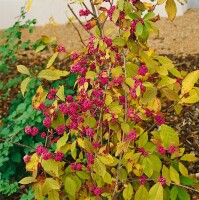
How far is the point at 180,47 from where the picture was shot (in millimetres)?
5910

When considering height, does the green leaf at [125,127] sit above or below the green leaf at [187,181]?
above

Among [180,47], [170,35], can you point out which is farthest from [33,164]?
[170,35]

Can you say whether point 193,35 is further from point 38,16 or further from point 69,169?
point 69,169

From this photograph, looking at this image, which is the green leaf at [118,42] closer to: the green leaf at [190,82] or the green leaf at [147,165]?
the green leaf at [190,82]

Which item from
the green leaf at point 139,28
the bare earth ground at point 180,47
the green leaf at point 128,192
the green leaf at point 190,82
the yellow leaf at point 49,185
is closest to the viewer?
the green leaf at point 139,28

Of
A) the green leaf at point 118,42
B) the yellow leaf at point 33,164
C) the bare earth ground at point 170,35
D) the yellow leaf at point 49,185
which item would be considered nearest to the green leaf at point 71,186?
the yellow leaf at point 49,185

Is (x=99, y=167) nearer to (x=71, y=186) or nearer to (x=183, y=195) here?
Answer: (x=71, y=186)

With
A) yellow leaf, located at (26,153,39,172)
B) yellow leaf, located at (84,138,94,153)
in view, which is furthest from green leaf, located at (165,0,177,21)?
yellow leaf, located at (26,153,39,172)

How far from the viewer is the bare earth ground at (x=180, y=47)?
4.07 m

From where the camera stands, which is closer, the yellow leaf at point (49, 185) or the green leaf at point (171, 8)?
the green leaf at point (171, 8)

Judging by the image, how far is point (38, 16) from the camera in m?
7.24

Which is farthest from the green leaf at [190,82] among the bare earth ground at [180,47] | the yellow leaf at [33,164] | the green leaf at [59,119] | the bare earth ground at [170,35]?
the bare earth ground at [170,35]

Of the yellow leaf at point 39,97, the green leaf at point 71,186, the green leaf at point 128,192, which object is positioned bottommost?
the green leaf at point 128,192

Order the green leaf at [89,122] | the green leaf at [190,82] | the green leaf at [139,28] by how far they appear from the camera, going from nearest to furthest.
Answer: the green leaf at [139,28] < the green leaf at [190,82] < the green leaf at [89,122]
